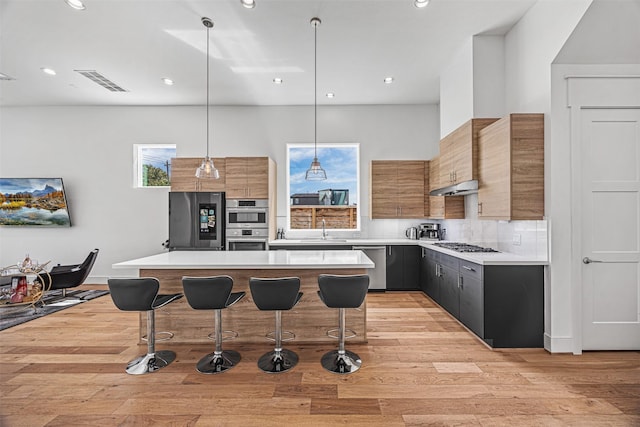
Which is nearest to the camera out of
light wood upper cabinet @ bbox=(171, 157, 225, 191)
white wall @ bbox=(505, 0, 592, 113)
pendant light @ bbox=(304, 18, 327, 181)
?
white wall @ bbox=(505, 0, 592, 113)

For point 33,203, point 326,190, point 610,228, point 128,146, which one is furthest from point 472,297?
point 33,203

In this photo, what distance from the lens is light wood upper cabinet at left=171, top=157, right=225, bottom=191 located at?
517 centimetres

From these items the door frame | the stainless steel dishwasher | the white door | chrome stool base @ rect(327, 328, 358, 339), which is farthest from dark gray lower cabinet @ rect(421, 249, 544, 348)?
the stainless steel dishwasher

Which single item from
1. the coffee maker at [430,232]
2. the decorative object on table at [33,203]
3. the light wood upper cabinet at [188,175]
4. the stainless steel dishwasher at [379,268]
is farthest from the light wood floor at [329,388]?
the decorative object on table at [33,203]

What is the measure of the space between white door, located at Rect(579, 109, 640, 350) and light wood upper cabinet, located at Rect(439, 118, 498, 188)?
36.9 inches

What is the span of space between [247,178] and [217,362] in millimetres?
3145

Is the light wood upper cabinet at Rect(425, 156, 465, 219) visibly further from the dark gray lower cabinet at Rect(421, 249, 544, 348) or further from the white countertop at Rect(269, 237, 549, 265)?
the dark gray lower cabinet at Rect(421, 249, 544, 348)

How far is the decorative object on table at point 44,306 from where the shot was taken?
12.6 ft

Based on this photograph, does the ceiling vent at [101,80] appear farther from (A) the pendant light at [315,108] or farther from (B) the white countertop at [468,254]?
(B) the white countertop at [468,254]

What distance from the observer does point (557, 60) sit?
2.80 metres

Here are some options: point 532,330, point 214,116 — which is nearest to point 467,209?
point 532,330

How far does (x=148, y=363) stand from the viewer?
261 cm

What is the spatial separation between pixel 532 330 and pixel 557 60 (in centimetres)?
255

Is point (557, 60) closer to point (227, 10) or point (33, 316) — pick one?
point (227, 10)
